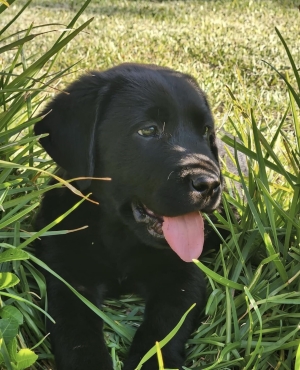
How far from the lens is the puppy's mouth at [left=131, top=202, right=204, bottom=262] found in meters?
2.47

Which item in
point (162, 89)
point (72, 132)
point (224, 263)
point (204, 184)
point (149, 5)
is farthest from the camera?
Answer: point (149, 5)

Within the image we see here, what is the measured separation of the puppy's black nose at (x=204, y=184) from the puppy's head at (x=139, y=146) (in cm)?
2

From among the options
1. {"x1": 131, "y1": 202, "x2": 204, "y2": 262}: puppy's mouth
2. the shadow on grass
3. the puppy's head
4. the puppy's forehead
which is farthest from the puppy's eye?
the shadow on grass

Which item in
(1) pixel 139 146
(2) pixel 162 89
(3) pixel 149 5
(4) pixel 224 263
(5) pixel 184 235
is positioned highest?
(3) pixel 149 5

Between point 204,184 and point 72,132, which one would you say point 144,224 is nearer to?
point 204,184

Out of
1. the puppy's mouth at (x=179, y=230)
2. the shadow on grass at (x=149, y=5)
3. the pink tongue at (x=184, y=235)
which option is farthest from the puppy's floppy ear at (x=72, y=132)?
the shadow on grass at (x=149, y=5)

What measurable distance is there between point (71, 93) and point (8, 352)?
1209 millimetres

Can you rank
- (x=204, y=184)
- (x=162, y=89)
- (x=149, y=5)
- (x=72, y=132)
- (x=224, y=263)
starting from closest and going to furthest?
(x=204, y=184), (x=224, y=263), (x=72, y=132), (x=162, y=89), (x=149, y=5)

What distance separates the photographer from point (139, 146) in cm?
259

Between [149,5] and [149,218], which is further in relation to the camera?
[149,5]

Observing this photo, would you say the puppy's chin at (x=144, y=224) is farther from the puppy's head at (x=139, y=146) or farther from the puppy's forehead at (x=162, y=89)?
the puppy's forehead at (x=162, y=89)

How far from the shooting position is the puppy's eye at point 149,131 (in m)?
2.62

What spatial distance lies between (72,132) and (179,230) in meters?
0.61

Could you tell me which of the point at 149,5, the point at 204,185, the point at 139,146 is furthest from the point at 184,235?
the point at 149,5
